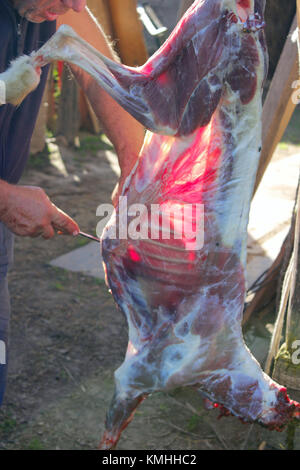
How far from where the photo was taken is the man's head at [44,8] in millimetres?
1951

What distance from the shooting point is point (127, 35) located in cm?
683

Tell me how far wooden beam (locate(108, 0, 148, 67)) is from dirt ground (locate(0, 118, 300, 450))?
7.96 feet

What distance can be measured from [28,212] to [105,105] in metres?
0.52

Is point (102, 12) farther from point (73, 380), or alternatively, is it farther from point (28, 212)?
point (28, 212)

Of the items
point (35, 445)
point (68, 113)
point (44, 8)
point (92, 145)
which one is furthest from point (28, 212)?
point (92, 145)

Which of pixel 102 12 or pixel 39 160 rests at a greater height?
pixel 102 12

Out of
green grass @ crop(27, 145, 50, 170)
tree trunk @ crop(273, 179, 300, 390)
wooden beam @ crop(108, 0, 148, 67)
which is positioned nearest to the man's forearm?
tree trunk @ crop(273, 179, 300, 390)

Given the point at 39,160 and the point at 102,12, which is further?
the point at 39,160

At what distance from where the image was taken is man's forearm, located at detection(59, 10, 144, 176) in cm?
227

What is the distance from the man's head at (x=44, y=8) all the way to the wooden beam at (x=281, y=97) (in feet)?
4.96

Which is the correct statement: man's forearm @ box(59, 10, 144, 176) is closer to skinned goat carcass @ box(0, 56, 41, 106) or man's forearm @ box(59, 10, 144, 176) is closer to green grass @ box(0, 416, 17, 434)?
skinned goat carcass @ box(0, 56, 41, 106)

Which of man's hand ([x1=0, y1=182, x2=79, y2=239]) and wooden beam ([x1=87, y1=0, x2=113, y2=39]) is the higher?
wooden beam ([x1=87, y1=0, x2=113, y2=39])

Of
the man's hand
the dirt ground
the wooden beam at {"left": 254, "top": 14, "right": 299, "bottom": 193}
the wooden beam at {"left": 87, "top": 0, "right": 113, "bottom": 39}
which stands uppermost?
the wooden beam at {"left": 87, "top": 0, "right": 113, "bottom": 39}
